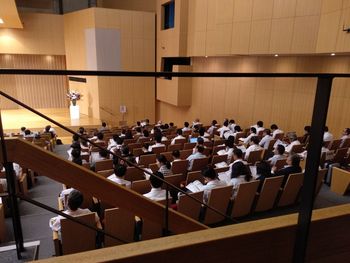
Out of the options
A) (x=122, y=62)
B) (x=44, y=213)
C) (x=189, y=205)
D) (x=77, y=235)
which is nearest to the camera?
(x=77, y=235)

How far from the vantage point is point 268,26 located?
8750mm

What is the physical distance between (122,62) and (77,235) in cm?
1278

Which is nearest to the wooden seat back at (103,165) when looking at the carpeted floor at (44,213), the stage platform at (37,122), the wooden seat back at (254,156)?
the carpeted floor at (44,213)

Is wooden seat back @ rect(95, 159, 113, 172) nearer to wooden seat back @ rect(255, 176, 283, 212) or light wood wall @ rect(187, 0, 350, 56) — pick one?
wooden seat back @ rect(255, 176, 283, 212)

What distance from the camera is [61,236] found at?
3.12m

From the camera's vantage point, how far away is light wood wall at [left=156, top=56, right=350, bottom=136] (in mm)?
8062

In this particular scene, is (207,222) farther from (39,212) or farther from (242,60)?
(242,60)

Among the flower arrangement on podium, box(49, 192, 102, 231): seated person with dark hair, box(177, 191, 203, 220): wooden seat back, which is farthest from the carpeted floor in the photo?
the flower arrangement on podium

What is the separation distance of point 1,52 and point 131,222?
16.7 m

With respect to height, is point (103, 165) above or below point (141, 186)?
below

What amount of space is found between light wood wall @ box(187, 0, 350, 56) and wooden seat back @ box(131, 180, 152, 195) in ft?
17.9

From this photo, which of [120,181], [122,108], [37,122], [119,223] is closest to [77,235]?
[119,223]

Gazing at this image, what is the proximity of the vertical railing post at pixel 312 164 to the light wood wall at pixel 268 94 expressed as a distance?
302 inches

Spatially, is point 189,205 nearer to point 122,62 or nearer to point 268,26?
point 268,26
